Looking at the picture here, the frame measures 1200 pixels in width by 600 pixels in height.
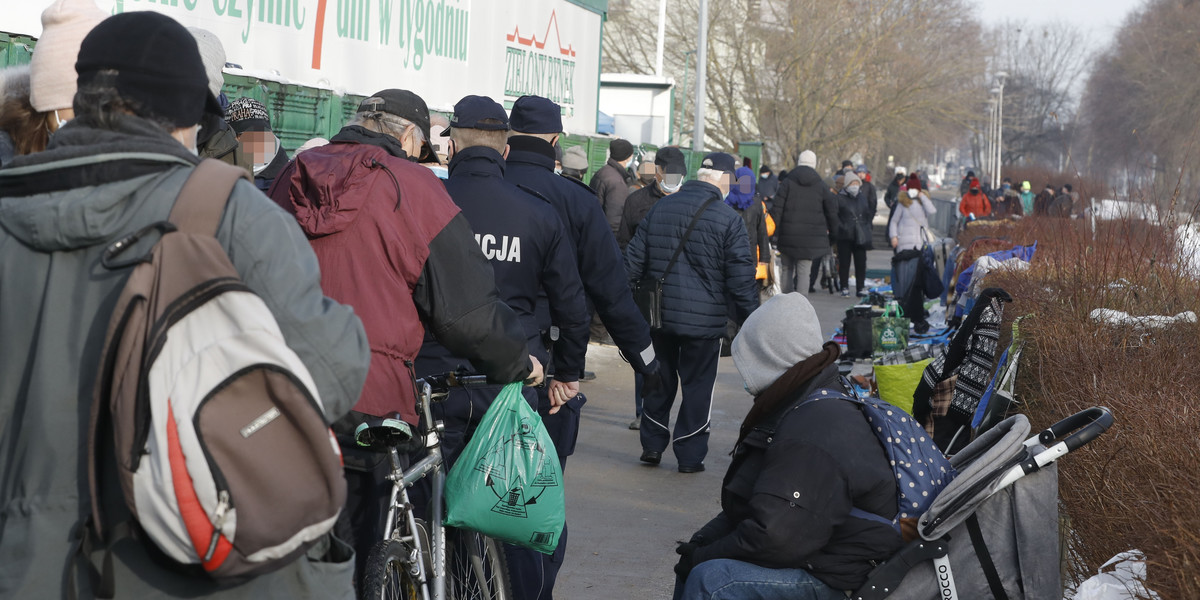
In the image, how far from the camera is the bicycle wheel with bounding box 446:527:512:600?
155 inches

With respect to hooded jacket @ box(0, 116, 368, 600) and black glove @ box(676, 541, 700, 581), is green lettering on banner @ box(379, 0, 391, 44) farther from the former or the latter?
hooded jacket @ box(0, 116, 368, 600)

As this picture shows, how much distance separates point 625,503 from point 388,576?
3.89 m

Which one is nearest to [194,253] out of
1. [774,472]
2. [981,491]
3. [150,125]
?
[150,125]

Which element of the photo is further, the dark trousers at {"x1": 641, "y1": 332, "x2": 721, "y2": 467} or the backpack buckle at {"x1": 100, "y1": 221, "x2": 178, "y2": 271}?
the dark trousers at {"x1": 641, "y1": 332, "x2": 721, "y2": 467}

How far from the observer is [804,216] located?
16.8 metres

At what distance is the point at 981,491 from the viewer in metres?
3.35

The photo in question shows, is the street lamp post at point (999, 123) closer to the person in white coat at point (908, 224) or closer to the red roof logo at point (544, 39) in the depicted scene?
the red roof logo at point (544, 39)

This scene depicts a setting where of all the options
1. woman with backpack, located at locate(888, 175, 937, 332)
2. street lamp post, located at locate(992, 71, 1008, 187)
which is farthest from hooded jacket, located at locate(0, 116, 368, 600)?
street lamp post, located at locate(992, 71, 1008, 187)

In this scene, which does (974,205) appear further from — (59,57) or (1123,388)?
(59,57)

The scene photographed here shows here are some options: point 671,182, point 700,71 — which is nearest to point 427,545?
point 671,182

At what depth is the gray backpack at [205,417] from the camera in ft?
6.37

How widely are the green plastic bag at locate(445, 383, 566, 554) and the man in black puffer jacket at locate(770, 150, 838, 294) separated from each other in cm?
1320

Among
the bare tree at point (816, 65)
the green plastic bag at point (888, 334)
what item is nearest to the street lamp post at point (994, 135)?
the bare tree at point (816, 65)

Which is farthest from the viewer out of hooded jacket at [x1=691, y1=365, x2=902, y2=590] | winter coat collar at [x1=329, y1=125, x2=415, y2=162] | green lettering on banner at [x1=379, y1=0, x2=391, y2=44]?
green lettering on banner at [x1=379, y1=0, x2=391, y2=44]
